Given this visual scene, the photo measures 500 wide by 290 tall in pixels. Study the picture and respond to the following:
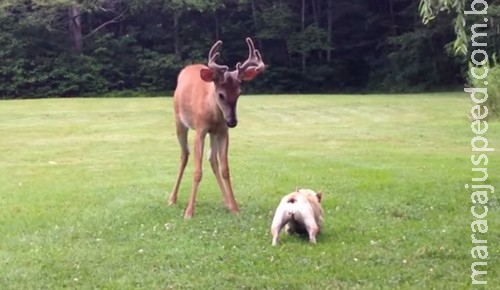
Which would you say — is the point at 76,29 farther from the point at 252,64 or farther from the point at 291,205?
the point at 291,205

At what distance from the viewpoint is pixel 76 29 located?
41.7 metres

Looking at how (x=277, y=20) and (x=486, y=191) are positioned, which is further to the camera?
(x=277, y=20)

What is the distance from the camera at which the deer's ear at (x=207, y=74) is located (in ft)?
26.8

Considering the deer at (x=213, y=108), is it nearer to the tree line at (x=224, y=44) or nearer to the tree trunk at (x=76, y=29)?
the tree line at (x=224, y=44)

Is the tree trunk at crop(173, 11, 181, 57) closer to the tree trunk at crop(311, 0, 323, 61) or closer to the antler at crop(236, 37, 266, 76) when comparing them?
the tree trunk at crop(311, 0, 323, 61)

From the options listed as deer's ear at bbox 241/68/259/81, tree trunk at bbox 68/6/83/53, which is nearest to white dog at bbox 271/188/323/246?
deer's ear at bbox 241/68/259/81

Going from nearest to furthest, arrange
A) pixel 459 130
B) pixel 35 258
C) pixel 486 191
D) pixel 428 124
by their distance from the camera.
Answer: pixel 35 258
pixel 486 191
pixel 459 130
pixel 428 124

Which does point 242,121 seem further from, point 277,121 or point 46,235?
point 46,235

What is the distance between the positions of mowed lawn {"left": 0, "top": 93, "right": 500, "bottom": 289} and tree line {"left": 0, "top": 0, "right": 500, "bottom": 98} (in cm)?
2208

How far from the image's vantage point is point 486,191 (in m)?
9.77

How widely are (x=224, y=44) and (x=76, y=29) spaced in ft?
24.7

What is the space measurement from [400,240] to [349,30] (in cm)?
3878

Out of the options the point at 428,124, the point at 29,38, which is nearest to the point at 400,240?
the point at 428,124

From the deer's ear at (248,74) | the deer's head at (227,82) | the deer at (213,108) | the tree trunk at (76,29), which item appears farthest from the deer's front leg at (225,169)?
the tree trunk at (76,29)
